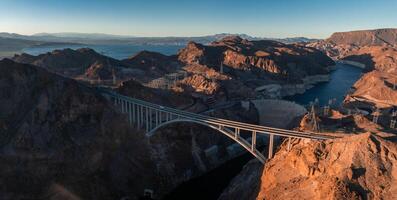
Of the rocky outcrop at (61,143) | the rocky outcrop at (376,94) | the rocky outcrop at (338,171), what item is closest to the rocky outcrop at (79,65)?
the rocky outcrop at (61,143)

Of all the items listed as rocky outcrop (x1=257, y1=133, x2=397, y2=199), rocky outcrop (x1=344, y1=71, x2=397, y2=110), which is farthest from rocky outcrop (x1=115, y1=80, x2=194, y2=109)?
rocky outcrop (x1=344, y1=71, x2=397, y2=110)

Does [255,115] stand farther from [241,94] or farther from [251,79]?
[251,79]

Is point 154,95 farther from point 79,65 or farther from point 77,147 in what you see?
point 79,65

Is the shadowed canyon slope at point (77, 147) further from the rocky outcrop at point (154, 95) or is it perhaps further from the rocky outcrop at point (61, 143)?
the rocky outcrop at point (154, 95)

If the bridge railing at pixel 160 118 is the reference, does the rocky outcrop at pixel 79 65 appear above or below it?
below

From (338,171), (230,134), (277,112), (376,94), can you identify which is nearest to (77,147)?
(230,134)

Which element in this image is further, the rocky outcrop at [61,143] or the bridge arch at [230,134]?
the rocky outcrop at [61,143]

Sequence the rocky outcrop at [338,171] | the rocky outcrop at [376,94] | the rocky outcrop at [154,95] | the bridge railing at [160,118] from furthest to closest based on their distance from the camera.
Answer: the rocky outcrop at [376,94], the rocky outcrop at [154,95], the bridge railing at [160,118], the rocky outcrop at [338,171]

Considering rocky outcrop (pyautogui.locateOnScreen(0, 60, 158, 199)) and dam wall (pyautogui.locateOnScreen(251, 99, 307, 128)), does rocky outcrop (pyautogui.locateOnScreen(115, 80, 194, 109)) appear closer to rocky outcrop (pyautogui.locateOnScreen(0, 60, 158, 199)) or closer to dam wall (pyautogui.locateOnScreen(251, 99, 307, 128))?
rocky outcrop (pyautogui.locateOnScreen(0, 60, 158, 199))
